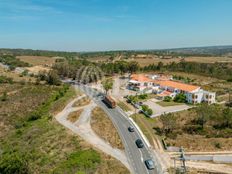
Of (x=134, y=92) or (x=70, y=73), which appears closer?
(x=134, y=92)

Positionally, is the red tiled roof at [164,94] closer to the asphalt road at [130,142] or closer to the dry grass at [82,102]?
the asphalt road at [130,142]

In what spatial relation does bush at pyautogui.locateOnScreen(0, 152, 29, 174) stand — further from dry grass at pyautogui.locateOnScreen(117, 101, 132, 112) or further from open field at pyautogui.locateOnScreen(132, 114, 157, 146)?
dry grass at pyautogui.locateOnScreen(117, 101, 132, 112)

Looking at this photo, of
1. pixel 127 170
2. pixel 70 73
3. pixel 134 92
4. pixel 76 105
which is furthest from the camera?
pixel 70 73

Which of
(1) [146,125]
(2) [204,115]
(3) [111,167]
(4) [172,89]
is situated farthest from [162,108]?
(3) [111,167]

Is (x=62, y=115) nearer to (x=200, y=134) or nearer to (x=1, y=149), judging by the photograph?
(x=1, y=149)

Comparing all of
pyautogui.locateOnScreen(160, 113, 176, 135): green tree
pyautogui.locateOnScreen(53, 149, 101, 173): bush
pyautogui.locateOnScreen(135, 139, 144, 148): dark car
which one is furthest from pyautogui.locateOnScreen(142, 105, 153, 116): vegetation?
pyautogui.locateOnScreen(53, 149, 101, 173): bush

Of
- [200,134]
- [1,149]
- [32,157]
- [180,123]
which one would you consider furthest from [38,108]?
[200,134]
